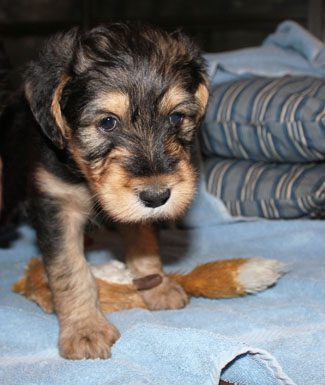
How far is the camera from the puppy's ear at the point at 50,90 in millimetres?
2240

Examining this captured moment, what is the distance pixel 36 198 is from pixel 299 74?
2105 mm

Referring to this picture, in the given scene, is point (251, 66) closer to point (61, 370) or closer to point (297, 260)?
point (297, 260)

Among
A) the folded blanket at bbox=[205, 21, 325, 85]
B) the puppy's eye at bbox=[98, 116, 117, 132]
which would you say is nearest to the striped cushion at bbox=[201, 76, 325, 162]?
the folded blanket at bbox=[205, 21, 325, 85]

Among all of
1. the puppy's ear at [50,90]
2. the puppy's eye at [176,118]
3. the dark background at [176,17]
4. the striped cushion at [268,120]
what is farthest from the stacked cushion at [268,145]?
the dark background at [176,17]

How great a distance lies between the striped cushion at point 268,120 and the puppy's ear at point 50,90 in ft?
4.33

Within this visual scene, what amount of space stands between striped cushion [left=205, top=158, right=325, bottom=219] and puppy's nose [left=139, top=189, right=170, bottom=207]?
1301 millimetres

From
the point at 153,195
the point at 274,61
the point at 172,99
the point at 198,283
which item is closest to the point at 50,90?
the point at 172,99

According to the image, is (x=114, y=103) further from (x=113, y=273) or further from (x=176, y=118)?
(x=113, y=273)

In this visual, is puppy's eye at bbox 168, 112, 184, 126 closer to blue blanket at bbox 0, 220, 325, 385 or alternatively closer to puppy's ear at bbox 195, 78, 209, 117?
puppy's ear at bbox 195, 78, 209, 117

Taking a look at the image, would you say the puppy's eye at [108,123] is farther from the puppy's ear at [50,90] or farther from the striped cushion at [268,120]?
the striped cushion at [268,120]

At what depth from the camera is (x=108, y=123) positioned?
7.19ft

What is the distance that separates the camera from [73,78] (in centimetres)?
226

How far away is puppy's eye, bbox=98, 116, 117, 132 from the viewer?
2174 millimetres

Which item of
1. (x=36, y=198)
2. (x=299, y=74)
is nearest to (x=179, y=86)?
(x=36, y=198)
